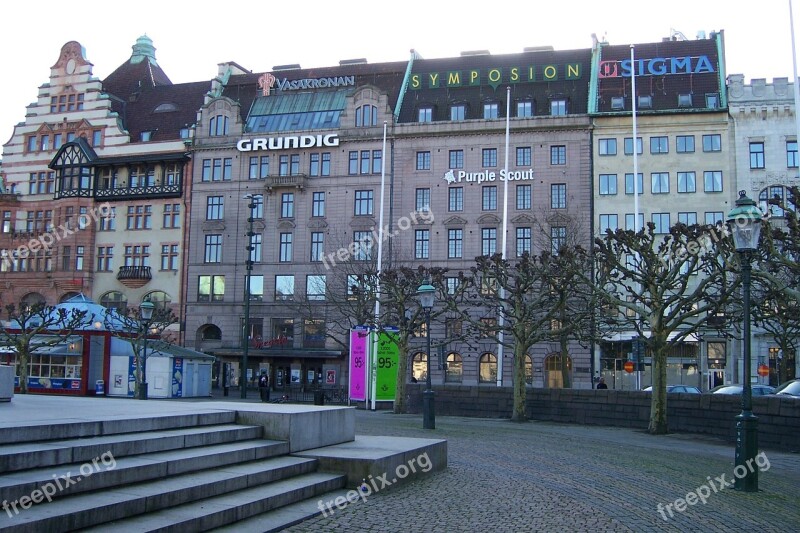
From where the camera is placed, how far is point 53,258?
69.4 metres

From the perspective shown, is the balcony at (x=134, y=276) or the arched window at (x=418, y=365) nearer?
the arched window at (x=418, y=365)

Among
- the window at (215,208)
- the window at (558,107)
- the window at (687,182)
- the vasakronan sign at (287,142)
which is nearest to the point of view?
the window at (687,182)

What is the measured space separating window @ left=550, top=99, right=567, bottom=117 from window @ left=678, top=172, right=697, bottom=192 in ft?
30.0

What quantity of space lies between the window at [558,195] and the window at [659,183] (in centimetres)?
568

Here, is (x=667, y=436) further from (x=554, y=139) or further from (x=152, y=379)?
(x=554, y=139)

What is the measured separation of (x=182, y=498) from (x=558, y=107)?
55.1 metres

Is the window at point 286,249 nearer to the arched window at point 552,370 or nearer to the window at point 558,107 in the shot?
the arched window at point 552,370

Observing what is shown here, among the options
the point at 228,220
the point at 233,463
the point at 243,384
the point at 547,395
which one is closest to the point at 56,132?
the point at 228,220

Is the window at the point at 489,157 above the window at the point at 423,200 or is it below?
above

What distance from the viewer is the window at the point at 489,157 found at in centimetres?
6138

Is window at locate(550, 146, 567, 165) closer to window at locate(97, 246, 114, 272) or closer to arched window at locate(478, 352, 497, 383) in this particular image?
arched window at locate(478, 352, 497, 383)

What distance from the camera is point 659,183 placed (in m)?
58.1

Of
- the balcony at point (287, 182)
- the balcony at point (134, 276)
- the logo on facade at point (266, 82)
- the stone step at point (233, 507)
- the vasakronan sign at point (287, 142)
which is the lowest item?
the stone step at point (233, 507)

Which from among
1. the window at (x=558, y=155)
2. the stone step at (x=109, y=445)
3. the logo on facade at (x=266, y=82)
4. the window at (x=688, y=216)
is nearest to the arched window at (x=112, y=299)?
the logo on facade at (x=266, y=82)
